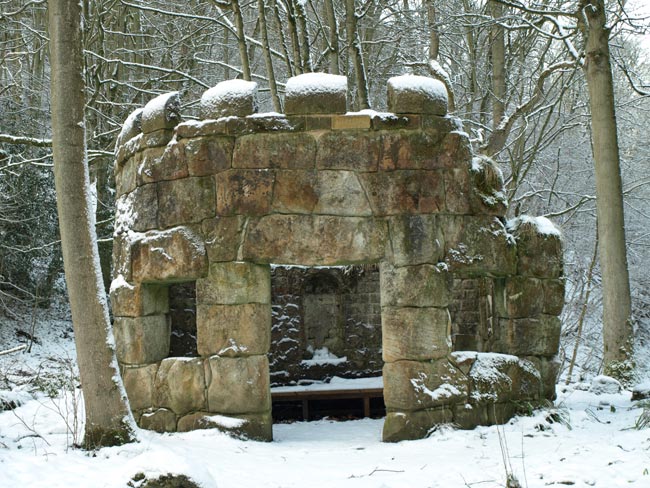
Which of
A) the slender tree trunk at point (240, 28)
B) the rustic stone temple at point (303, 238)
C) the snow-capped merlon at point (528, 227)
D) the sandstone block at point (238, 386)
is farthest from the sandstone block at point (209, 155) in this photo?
the slender tree trunk at point (240, 28)

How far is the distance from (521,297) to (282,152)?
278 centimetres

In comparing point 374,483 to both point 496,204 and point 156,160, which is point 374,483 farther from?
point 156,160

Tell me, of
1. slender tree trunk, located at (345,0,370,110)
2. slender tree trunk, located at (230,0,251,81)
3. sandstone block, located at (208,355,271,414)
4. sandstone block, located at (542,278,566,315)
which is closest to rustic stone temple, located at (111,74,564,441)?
sandstone block, located at (208,355,271,414)

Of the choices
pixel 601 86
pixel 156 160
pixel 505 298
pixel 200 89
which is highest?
pixel 200 89

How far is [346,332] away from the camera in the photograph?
1070 cm

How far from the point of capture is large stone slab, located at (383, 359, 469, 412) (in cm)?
622

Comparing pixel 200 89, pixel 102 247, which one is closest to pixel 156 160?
pixel 102 247

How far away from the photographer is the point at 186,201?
6.58 metres

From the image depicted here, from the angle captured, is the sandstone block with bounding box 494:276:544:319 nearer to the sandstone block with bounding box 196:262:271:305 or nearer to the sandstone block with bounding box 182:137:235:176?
the sandstone block with bounding box 196:262:271:305

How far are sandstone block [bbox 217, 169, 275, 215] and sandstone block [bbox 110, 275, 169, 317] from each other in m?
1.20

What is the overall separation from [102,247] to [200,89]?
449cm

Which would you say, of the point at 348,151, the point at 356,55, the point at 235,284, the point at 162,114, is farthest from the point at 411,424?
the point at 356,55

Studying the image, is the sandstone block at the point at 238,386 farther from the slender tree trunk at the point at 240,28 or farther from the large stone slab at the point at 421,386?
the slender tree trunk at the point at 240,28

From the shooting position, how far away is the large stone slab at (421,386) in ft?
20.4
